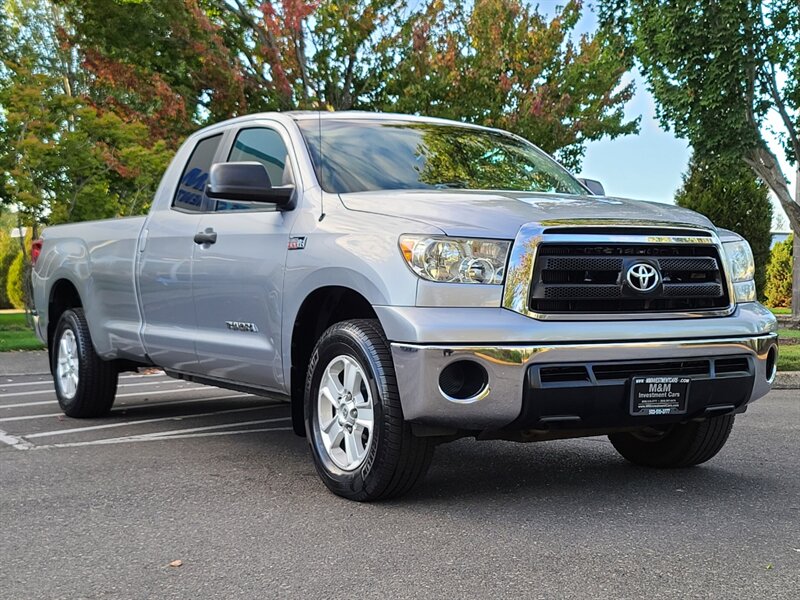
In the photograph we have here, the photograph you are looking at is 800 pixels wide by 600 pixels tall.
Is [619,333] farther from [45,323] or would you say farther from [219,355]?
[45,323]

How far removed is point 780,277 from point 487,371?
84.8 feet

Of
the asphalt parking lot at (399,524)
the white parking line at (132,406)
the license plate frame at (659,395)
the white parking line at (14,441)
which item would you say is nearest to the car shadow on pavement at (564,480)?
the asphalt parking lot at (399,524)

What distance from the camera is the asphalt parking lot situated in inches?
140

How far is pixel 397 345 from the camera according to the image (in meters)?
4.41

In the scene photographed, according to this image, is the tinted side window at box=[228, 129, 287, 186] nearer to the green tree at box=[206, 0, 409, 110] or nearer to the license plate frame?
the license plate frame

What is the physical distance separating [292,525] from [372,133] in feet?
8.13

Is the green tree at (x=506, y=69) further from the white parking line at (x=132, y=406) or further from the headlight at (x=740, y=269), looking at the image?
the headlight at (x=740, y=269)

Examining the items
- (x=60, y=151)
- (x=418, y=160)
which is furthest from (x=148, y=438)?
(x=60, y=151)

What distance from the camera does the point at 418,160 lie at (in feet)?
18.6

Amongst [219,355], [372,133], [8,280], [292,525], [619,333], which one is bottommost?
[8,280]

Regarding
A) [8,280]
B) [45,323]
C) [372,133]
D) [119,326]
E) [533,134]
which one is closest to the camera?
[372,133]

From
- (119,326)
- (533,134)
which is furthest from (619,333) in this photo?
(533,134)

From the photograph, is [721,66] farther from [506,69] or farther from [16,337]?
[16,337]

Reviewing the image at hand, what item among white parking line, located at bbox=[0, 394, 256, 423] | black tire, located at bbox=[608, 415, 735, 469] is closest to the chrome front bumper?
black tire, located at bbox=[608, 415, 735, 469]
